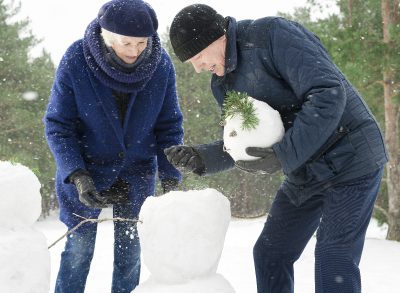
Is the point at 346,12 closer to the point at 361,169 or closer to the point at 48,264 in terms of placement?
the point at 361,169

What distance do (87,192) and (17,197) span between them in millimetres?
762

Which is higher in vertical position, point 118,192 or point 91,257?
point 118,192

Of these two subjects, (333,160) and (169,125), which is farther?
(169,125)

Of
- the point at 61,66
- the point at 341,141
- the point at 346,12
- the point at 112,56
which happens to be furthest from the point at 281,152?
the point at 346,12

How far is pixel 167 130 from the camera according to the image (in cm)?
310

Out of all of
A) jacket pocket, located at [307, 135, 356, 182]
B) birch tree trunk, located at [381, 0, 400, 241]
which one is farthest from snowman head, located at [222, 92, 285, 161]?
birch tree trunk, located at [381, 0, 400, 241]

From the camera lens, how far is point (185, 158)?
2.40 metres

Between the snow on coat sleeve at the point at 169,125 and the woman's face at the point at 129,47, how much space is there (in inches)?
12.3

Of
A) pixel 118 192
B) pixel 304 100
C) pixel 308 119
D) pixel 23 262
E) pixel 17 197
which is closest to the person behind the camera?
pixel 23 262

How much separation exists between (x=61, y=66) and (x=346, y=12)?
7.32 metres

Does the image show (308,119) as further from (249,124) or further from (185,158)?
(185,158)

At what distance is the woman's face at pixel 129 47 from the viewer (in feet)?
8.79

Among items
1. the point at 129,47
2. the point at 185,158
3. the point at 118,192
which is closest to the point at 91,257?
the point at 118,192

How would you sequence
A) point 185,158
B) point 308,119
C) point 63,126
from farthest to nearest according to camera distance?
point 63,126, point 185,158, point 308,119
